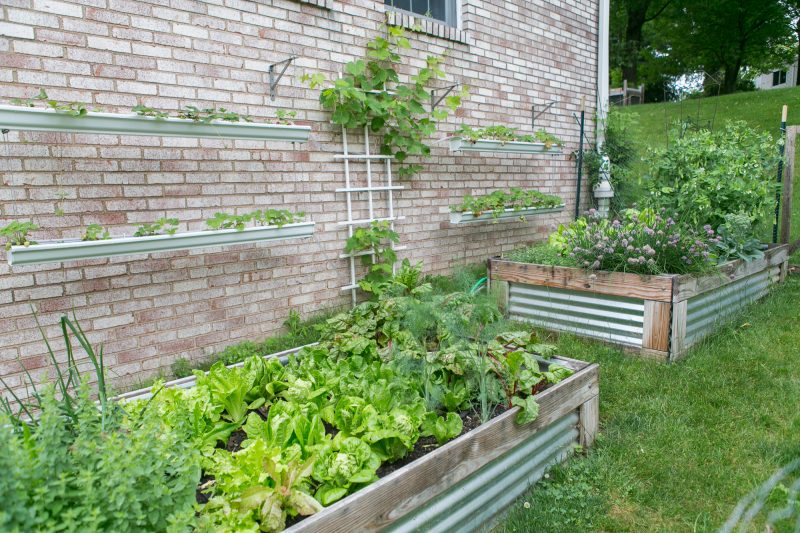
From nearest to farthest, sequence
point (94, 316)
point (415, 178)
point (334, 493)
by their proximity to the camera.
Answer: point (334, 493), point (94, 316), point (415, 178)

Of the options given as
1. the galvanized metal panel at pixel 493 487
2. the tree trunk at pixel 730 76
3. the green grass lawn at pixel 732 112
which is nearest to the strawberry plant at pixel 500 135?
the galvanized metal panel at pixel 493 487

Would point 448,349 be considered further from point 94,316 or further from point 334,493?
point 94,316

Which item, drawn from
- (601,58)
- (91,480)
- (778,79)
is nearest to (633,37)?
(778,79)

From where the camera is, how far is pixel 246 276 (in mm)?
3605

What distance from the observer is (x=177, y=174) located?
3.23 meters

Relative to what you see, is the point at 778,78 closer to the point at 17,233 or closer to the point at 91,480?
the point at 17,233

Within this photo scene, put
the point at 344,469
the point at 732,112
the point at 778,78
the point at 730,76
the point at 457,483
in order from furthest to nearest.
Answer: the point at 778,78
the point at 730,76
the point at 732,112
the point at 457,483
the point at 344,469

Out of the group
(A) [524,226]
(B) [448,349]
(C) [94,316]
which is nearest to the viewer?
(B) [448,349]

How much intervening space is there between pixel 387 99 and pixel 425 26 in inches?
40.8

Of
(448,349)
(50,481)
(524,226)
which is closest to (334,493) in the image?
(50,481)

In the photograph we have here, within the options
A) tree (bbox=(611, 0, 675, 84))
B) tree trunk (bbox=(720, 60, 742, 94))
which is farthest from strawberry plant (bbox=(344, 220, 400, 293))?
tree trunk (bbox=(720, 60, 742, 94))

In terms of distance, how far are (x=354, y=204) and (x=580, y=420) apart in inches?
97.2

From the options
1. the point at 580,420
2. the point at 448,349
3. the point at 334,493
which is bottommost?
the point at 580,420

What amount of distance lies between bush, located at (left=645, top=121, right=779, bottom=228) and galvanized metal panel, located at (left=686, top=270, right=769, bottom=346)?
20.8 inches
